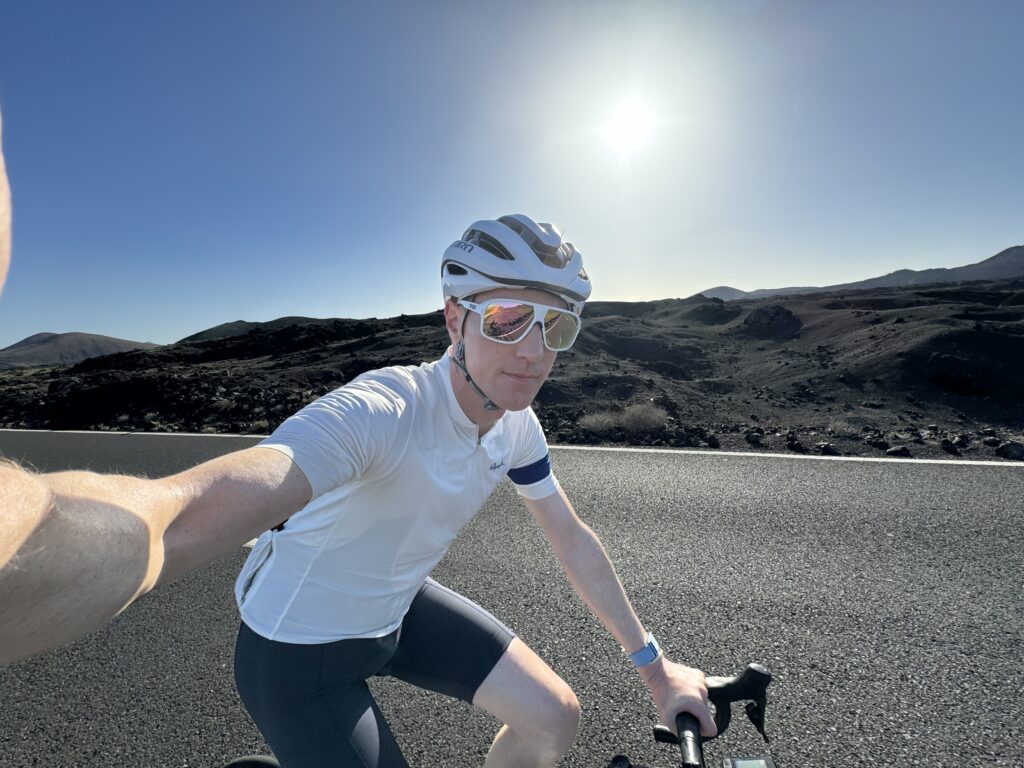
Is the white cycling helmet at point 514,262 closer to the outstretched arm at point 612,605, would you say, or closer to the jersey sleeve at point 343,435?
the jersey sleeve at point 343,435

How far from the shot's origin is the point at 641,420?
26.6 ft

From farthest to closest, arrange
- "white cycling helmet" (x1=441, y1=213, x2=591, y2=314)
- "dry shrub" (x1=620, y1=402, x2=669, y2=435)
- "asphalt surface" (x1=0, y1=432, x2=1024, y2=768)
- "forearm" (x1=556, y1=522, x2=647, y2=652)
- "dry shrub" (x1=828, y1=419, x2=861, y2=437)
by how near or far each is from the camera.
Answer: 1. "dry shrub" (x1=620, y1=402, x2=669, y2=435)
2. "dry shrub" (x1=828, y1=419, x2=861, y2=437)
3. "asphalt surface" (x1=0, y1=432, x2=1024, y2=768)
4. "white cycling helmet" (x1=441, y1=213, x2=591, y2=314)
5. "forearm" (x1=556, y1=522, x2=647, y2=652)

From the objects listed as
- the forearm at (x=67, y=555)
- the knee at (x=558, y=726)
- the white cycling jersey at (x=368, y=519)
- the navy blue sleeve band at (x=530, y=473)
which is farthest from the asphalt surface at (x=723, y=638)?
the forearm at (x=67, y=555)

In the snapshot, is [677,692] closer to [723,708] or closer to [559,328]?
[723,708]

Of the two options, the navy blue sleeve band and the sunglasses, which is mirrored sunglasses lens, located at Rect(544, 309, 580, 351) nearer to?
the sunglasses

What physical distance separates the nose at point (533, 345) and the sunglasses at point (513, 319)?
0.01m

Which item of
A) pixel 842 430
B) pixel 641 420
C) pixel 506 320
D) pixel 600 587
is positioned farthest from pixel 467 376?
→ pixel 842 430

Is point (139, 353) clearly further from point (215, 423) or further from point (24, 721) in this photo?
point (24, 721)

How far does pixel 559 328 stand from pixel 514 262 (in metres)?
0.31

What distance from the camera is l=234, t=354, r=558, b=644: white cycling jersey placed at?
5.06ft

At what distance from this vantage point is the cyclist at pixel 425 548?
1.59 m

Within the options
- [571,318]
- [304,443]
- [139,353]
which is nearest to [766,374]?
[571,318]

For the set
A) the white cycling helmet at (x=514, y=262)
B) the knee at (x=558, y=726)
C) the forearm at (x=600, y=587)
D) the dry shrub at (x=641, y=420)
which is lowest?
the dry shrub at (x=641, y=420)

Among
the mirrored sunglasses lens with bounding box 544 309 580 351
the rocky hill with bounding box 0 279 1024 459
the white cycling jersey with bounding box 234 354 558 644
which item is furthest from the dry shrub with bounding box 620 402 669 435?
the white cycling jersey with bounding box 234 354 558 644
